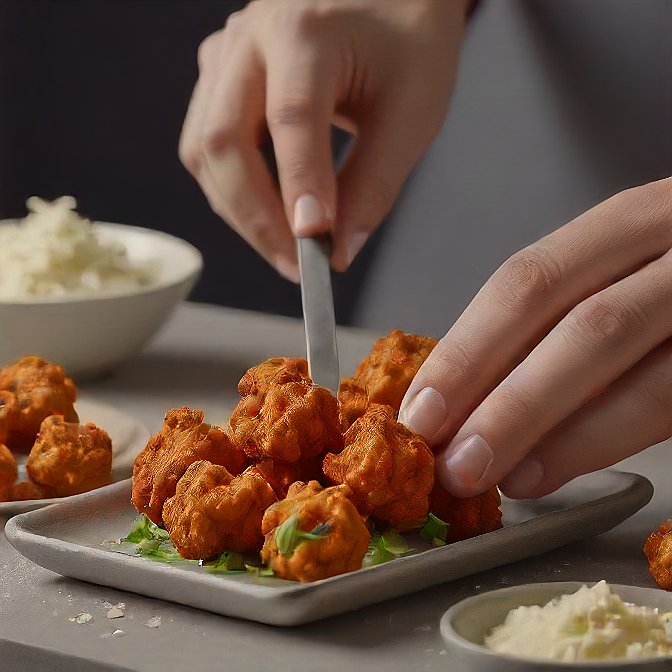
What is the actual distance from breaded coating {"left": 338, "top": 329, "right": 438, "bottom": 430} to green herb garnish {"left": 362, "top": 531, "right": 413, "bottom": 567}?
180 millimetres

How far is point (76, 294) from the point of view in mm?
1941

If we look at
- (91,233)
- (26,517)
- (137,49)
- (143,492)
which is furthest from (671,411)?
(137,49)

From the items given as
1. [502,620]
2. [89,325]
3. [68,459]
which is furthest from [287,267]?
[502,620]

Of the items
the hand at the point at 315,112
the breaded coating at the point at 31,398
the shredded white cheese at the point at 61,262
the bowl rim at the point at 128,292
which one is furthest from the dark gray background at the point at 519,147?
the breaded coating at the point at 31,398

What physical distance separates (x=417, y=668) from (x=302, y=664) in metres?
0.09

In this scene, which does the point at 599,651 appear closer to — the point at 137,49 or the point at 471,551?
the point at 471,551

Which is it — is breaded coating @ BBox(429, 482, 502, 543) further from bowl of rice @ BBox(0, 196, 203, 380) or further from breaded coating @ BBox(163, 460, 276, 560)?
bowl of rice @ BBox(0, 196, 203, 380)

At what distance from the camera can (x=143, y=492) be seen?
46.9 inches

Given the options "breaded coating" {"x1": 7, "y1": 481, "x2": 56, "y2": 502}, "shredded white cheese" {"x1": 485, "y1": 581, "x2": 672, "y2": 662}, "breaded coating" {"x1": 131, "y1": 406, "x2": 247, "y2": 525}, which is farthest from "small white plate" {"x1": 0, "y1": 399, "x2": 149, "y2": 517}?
"shredded white cheese" {"x1": 485, "y1": 581, "x2": 672, "y2": 662}

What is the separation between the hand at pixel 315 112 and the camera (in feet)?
5.75

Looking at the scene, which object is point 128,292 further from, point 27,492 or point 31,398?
point 27,492

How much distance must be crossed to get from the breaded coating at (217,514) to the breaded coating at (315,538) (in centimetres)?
3

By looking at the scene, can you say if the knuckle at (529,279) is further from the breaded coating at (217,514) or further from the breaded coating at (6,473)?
the breaded coating at (6,473)

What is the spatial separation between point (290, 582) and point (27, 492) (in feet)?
1.43
